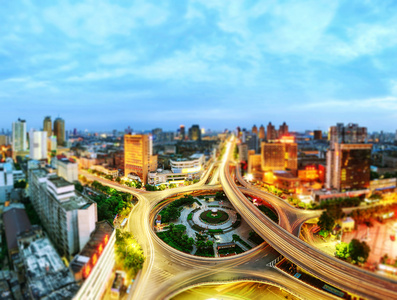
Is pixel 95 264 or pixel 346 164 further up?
pixel 346 164

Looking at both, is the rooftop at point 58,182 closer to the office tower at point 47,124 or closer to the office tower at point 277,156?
the office tower at point 277,156

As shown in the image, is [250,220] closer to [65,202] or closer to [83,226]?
[83,226]

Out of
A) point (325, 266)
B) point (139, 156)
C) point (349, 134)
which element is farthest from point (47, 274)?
point (349, 134)

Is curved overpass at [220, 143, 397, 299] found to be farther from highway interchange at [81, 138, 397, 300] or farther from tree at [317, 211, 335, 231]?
tree at [317, 211, 335, 231]

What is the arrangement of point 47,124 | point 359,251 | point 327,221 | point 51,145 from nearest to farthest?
point 359,251, point 327,221, point 51,145, point 47,124

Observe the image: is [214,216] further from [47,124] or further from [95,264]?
[47,124]

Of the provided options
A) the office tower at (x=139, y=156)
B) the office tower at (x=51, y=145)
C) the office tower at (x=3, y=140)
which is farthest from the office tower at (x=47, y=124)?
the office tower at (x=139, y=156)

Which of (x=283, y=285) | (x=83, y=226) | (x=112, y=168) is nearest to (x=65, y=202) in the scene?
(x=83, y=226)
